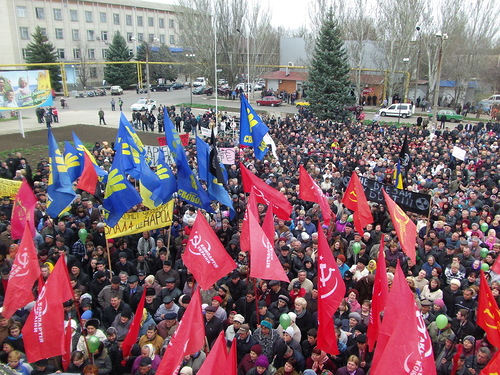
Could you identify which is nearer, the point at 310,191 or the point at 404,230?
the point at 404,230

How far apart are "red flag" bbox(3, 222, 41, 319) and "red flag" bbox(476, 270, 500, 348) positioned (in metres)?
6.12

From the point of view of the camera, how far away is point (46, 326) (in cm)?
566

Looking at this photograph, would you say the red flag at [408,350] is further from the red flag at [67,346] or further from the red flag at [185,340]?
the red flag at [67,346]

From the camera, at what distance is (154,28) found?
69.6 m

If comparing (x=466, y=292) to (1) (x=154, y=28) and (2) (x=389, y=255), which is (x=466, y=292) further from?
(1) (x=154, y=28)

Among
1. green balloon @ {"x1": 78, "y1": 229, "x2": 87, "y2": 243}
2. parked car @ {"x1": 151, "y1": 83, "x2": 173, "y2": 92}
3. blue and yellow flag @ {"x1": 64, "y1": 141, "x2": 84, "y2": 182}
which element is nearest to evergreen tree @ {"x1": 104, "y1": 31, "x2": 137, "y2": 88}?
parked car @ {"x1": 151, "y1": 83, "x2": 173, "y2": 92}

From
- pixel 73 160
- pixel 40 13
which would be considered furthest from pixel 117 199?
pixel 40 13

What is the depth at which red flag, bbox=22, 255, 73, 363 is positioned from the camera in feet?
18.4

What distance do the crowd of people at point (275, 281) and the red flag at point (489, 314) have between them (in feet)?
0.76

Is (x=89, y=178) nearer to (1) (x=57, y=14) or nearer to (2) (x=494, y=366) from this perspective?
(2) (x=494, y=366)

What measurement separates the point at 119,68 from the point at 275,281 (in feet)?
178

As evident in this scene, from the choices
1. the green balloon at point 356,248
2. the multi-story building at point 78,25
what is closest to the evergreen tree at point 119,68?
the multi-story building at point 78,25

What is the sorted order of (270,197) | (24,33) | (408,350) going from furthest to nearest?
(24,33) < (270,197) < (408,350)

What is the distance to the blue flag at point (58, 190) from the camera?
9.50 meters
